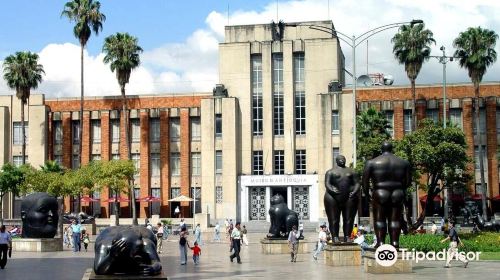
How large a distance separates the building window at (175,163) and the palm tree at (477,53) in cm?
2672

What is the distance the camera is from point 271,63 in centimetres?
6769

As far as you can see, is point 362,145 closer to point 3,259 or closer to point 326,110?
point 326,110

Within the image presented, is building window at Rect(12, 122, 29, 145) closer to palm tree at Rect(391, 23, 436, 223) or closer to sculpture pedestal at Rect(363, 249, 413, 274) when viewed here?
palm tree at Rect(391, 23, 436, 223)

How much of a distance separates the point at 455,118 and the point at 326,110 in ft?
38.4

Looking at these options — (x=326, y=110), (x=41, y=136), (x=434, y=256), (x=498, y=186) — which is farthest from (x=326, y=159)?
(x=434, y=256)

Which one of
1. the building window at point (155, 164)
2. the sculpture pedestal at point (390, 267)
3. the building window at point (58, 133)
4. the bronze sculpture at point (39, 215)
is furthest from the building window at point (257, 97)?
the sculpture pedestal at point (390, 267)

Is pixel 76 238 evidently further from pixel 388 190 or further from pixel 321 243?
pixel 388 190

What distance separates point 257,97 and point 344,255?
45757 millimetres

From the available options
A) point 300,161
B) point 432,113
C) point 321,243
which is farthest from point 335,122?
point 321,243

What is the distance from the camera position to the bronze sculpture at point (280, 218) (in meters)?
30.8

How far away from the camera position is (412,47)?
63.6 m

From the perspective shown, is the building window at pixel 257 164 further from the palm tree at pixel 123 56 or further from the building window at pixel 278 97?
the palm tree at pixel 123 56

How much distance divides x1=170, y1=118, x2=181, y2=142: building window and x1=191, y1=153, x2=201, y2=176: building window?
2288mm

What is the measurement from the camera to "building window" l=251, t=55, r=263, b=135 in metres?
67.9
